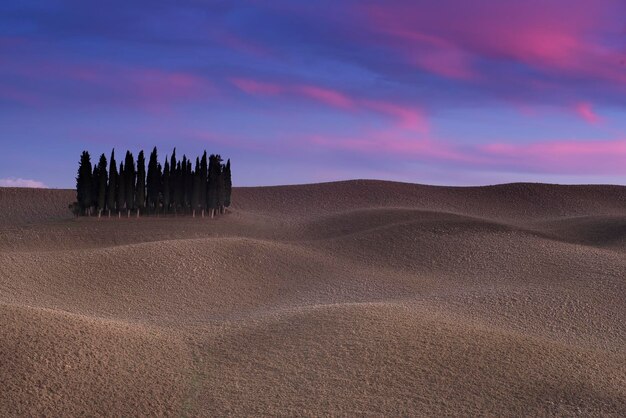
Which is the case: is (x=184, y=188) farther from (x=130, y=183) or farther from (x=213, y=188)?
(x=130, y=183)

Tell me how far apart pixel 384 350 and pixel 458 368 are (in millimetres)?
1756

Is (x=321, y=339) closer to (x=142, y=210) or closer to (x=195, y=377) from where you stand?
(x=195, y=377)

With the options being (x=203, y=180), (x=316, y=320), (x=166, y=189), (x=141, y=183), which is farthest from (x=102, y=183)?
(x=316, y=320)

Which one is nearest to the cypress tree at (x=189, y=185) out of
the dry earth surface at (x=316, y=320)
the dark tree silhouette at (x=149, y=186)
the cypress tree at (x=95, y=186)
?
the dark tree silhouette at (x=149, y=186)

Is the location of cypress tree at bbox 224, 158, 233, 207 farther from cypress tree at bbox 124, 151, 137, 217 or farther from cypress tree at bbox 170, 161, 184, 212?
cypress tree at bbox 124, 151, 137, 217

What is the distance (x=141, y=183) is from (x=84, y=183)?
3631 millimetres

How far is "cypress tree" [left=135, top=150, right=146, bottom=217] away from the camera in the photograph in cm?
4022

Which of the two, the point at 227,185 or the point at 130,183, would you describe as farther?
the point at 227,185

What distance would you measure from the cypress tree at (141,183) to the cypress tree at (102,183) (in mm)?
2062

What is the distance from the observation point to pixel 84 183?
39906 millimetres

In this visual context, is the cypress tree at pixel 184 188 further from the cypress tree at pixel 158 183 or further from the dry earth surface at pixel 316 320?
the dry earth surface at pixel 316 320

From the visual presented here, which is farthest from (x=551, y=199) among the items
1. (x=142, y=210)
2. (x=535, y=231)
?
(x=142, y=210)

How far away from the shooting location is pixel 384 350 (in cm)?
1450

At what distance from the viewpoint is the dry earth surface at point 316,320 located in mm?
12422
